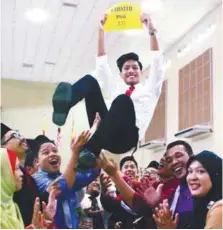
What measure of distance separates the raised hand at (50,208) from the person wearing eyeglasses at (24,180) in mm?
29

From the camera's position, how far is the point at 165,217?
6.85 ft

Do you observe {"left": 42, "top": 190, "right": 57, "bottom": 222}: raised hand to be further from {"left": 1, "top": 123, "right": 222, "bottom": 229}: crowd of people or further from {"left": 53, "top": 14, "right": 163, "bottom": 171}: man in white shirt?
{"left": 53, "top": 14, "right": 163, "bottom": 171}: man in white shirt

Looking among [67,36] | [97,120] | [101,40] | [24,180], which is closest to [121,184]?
[97,120]

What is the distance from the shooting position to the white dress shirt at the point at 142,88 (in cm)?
214

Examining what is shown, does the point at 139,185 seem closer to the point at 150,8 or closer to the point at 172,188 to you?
the point at 172,188

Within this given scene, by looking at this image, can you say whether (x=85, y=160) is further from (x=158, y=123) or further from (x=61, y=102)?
(x=158, y=123)

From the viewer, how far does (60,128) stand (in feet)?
7.20

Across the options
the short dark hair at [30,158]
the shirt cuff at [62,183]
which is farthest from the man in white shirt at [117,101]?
the short dark hair at [30,158]

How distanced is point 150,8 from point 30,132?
107cm

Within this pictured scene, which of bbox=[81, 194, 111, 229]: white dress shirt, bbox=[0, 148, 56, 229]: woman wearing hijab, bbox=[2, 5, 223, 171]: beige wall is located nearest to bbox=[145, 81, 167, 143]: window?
bbox=[2, 5, 223, 171]: beige wall

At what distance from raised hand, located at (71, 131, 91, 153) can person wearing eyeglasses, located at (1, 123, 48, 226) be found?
0.26 meters

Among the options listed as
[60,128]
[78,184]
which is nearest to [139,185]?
[78,184]

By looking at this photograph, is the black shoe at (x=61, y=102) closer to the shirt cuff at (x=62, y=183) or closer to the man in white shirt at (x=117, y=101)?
the man in white shirt at (x=117, y=101)

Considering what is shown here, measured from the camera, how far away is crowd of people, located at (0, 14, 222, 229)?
203 cm
